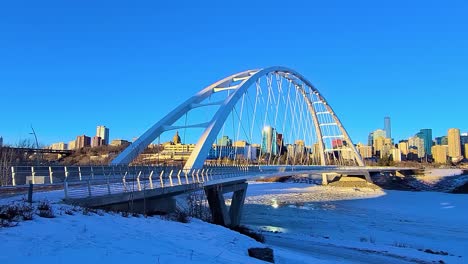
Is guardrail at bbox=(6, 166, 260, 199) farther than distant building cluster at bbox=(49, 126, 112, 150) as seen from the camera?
No

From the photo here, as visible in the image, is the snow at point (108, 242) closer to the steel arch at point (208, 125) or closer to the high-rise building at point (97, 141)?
the steel arch at point (208, 125)

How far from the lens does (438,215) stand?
39.6 m

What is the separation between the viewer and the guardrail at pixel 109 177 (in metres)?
16.6

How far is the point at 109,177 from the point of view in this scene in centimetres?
1959

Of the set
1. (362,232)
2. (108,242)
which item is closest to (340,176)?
(362,232)

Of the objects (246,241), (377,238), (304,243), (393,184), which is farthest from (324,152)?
(246,241)

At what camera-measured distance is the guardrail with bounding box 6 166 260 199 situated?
1658 centimetres

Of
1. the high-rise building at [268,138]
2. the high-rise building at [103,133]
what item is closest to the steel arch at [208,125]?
the high-rise building at [268,138]

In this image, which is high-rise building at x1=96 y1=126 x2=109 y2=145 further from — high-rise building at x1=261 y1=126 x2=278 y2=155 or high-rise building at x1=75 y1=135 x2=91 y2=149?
high-rise building at x1=261 y1=126 x2=278 y2=155

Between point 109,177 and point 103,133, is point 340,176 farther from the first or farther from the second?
point 109,177

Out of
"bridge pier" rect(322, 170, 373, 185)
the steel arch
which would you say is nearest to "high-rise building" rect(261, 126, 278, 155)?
the steel arch

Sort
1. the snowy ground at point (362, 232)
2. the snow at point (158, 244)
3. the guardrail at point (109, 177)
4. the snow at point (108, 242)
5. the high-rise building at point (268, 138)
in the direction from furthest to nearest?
1. the high-rise building at point (268, 138)
2. the snowy ground at point (362, 232)
3. the guardrail at point (109, 177)
4. the snow at point (158, 244)
5. the snow at point (108, 242)

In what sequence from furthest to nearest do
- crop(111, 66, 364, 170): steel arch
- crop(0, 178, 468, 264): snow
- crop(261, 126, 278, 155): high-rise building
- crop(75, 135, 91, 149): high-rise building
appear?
crop(75, 135, 91, 149): high-rise building → crop(261, 126, 278, 155): high-rise building → crop(111, 66, 364, 170): steel arch → crop(0, 178, 468, 264): snow

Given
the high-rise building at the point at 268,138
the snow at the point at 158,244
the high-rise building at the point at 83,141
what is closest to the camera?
the snow at the point at 158,244
